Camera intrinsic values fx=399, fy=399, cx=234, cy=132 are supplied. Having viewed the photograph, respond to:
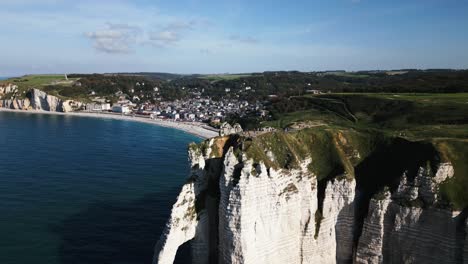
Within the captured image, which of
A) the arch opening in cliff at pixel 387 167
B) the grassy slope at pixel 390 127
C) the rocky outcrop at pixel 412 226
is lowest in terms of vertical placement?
the rocky outcrop at pixel 412 226

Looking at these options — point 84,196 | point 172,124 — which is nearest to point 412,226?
point 84,196

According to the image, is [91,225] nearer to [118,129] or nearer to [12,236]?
[12,236]

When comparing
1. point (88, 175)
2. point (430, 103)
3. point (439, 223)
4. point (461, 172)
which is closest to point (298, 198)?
point (439, 223)

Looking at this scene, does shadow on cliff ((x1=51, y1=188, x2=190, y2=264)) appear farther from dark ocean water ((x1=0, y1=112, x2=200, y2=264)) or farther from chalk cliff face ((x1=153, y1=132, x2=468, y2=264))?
chalk cliff face ((x1=153, y1=132, x2=468, y2=264))

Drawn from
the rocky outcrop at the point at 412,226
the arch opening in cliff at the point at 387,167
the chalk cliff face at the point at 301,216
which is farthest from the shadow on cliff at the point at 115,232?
the rocky outcrop at the point at 412,226

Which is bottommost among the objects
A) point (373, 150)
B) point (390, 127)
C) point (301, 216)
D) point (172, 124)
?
point (172, 124)

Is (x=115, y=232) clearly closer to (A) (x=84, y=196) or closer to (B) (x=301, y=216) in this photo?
(A) (x=84, y=196)

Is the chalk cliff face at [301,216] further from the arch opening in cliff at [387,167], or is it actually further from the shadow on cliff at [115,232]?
the shadow on cliff at [115,232]
